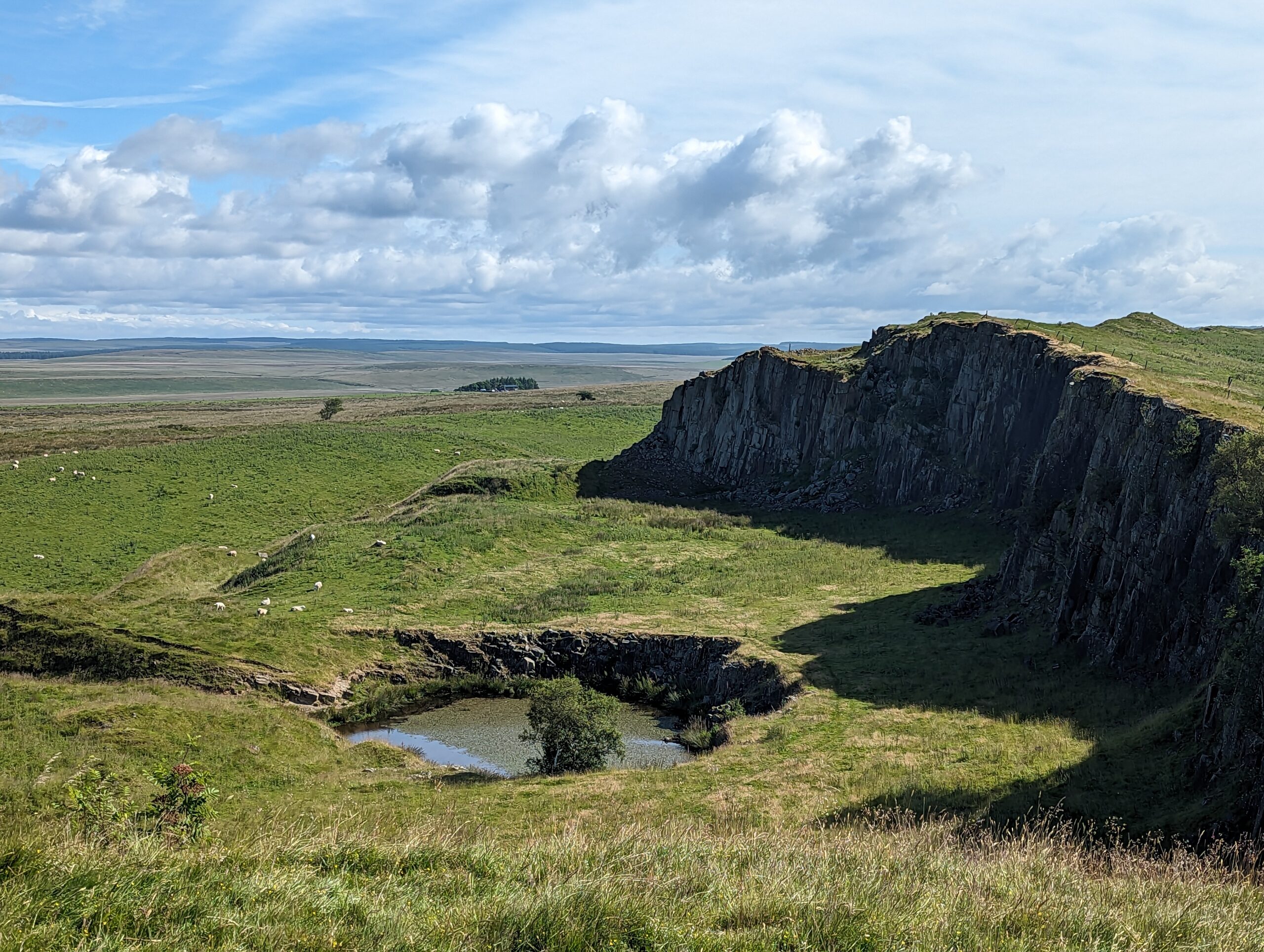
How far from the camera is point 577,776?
80.0 feet

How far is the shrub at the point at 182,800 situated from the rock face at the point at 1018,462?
19.1m

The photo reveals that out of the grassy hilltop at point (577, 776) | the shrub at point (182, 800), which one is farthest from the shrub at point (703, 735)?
the shrub at point (182, 800)

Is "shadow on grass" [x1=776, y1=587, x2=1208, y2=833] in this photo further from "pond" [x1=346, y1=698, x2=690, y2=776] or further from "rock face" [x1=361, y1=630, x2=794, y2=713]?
"pond" [x1=346, y1=698, x2=690, y2=776]

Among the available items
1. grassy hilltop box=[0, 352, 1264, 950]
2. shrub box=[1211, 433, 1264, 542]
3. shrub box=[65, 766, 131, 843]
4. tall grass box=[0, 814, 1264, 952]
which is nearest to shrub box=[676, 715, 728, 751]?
grassy hilltop box=[0, 352, 1264, 950]

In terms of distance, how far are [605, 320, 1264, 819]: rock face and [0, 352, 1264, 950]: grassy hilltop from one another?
7.31 ft

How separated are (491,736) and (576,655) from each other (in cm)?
616

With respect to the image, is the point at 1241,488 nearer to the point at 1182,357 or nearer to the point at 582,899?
the point at 582,899

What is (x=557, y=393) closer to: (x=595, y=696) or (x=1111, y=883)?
(x=595, y=696)

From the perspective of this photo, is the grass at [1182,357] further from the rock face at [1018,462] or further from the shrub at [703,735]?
the shrub at [703,735]

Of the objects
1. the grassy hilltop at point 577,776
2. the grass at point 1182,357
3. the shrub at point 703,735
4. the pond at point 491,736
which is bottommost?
the pond at point 491,736

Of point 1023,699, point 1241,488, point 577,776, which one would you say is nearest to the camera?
point 1241,488

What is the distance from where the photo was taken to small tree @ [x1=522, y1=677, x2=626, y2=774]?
26250mm

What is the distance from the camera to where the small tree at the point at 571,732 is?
26250mm

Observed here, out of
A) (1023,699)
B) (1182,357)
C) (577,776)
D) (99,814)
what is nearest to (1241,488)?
(1023,699)
